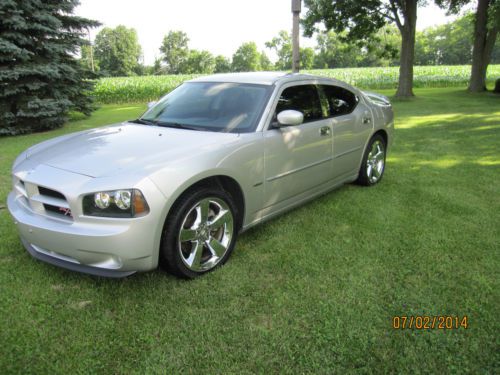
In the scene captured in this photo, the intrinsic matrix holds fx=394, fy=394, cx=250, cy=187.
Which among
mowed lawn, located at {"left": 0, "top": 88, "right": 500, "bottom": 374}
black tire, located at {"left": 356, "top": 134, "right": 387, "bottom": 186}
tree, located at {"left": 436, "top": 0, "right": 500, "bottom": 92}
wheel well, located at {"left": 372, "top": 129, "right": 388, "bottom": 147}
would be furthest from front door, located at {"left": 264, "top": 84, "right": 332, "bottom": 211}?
tree, located at {"left": 436, "top": 0, "right": 500, "bottom": 92}

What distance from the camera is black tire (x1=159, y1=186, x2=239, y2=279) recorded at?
2850 millimetres

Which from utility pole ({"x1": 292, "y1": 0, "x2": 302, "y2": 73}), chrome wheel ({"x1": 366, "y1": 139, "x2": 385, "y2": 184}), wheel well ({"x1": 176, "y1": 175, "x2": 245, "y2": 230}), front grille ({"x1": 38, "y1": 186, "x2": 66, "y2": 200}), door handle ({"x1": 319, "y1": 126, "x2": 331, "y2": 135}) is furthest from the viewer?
utility pole ({"x1": 292, "y1": 0, "x2": 302, "y2": 73})

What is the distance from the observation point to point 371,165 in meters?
5.45

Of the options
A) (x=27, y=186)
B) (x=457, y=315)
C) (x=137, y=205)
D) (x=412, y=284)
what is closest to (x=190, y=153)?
(x=137, y=205)

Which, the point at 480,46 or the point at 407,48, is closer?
the point at 407,48

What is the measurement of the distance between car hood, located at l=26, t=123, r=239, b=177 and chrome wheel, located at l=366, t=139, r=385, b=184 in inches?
105

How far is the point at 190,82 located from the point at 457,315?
→ 344 centimetres

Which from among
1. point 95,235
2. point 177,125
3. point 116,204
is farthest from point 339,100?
point 95,235

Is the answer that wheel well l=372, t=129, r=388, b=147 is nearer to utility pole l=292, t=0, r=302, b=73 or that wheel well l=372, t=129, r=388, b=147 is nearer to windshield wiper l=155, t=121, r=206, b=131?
windshield wiper l=155, t=121, r=206, b=131

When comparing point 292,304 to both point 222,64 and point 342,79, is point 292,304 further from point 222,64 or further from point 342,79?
point 222,64

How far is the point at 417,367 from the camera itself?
221 centimetres

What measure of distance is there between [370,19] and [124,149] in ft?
65.5

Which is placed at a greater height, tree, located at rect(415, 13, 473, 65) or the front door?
tree, located at rect(415, 13, 473, 65)

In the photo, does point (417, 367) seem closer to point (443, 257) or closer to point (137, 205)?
point (443, 257)
